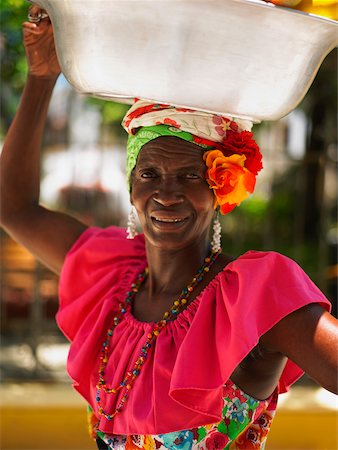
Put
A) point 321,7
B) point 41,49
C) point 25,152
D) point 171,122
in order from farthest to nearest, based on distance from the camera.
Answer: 1. point 25,152
2. point 41,49
3. point 171,122
4. point 321,7

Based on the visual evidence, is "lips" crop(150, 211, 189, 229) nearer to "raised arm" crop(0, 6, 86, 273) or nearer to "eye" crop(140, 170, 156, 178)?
"eye" crop(140, 170, 156, 178)

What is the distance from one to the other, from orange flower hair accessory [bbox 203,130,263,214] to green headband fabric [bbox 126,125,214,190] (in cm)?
6

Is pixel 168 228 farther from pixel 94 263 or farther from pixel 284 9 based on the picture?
pixel 284 9

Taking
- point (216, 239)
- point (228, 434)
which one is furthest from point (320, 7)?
point (228, 434)

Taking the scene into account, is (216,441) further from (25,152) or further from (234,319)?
(25,152)

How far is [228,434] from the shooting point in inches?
96.6

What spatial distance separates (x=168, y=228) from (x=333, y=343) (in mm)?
663

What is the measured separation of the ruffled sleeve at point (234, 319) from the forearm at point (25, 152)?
1018mm

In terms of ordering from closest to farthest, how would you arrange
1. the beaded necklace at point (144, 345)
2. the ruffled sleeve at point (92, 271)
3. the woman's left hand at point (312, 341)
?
the woman's left hand at point (312, 341), the beaded necklace at point (144, 345), the ruffled sleeve at point (92, 271)

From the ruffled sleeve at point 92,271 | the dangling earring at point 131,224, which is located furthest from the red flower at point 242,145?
the ruffled sleeve at point 92,271

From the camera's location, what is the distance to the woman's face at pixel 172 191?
246 centimetres

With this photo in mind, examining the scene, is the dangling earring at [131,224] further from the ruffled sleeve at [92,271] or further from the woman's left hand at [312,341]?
the woman's left hand at [312,341]

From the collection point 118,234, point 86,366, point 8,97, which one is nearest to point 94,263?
point 118,234

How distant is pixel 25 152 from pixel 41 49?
1.30ft
